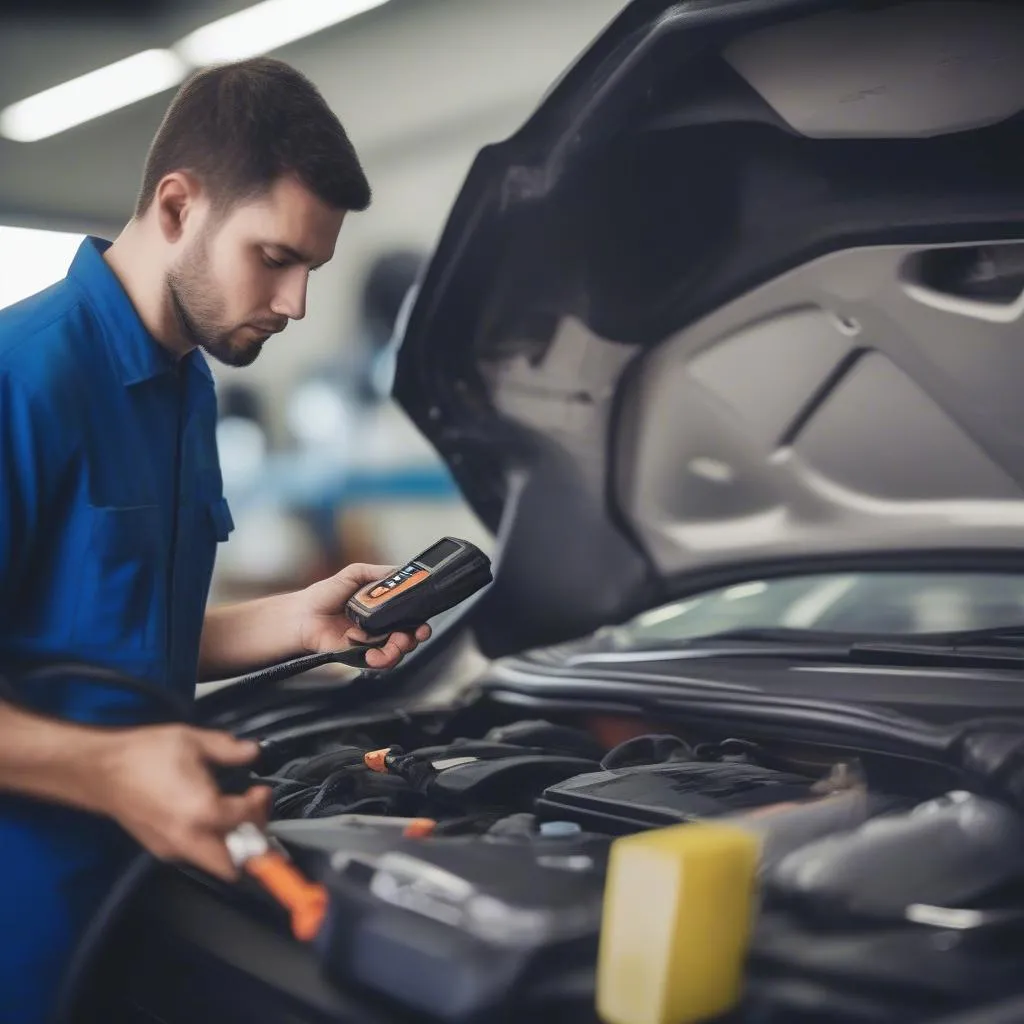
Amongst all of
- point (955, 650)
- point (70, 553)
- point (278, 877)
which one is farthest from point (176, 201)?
point (955, 650)

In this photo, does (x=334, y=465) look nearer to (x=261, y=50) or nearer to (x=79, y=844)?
(x=261, y=50)

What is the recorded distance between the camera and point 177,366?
1.16 metres

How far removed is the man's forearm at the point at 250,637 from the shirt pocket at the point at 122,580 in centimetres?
18

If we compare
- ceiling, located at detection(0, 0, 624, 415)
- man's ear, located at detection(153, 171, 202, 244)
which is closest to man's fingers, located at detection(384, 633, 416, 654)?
man's ear, located at detection(153, 171, 202, 244)

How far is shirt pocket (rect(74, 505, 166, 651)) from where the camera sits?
3.28ft

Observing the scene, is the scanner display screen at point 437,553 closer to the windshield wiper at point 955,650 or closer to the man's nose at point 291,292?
the man's nose at point 291,292

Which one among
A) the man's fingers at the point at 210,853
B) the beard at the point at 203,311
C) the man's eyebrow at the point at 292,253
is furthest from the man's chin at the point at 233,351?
the man's fingers at the point at 210,853

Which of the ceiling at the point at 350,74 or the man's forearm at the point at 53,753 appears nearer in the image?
the man's forearm at the point at 53,753

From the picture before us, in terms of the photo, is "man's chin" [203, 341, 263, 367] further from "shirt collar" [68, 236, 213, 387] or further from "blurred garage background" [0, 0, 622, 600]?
"blurred garage background" [0, 0, 622, 600]

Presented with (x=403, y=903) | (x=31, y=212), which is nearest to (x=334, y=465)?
(x=31, y=212)

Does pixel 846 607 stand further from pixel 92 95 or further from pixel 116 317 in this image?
pixel 92 95

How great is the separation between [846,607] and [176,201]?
101 centimetres

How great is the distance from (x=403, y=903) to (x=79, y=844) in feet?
1.44

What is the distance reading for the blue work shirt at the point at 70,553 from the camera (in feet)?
3.11
